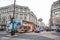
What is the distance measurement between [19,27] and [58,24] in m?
28.2

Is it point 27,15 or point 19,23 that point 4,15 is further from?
point 19,23

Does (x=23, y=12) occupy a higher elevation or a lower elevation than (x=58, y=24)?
higher

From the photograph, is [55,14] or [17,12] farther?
[55,14]

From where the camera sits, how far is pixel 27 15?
6869 centimetres

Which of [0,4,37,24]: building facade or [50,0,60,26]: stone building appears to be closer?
[0,4,37,24]: building facade

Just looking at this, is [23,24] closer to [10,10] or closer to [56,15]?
[10,10]

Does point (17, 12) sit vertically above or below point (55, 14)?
above

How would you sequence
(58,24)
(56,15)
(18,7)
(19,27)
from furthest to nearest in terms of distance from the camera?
(56,15), (58,24), (18,7), (19,27)

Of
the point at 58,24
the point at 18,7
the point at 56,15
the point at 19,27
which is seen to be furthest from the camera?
the point at 56,15

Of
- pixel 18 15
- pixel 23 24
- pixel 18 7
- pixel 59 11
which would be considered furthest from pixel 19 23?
pixel 59 11

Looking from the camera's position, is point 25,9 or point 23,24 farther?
point 25,9

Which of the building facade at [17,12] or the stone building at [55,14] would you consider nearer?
the building facade at [17,12]

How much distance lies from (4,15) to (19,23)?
27.3 m

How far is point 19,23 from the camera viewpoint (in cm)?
4281
